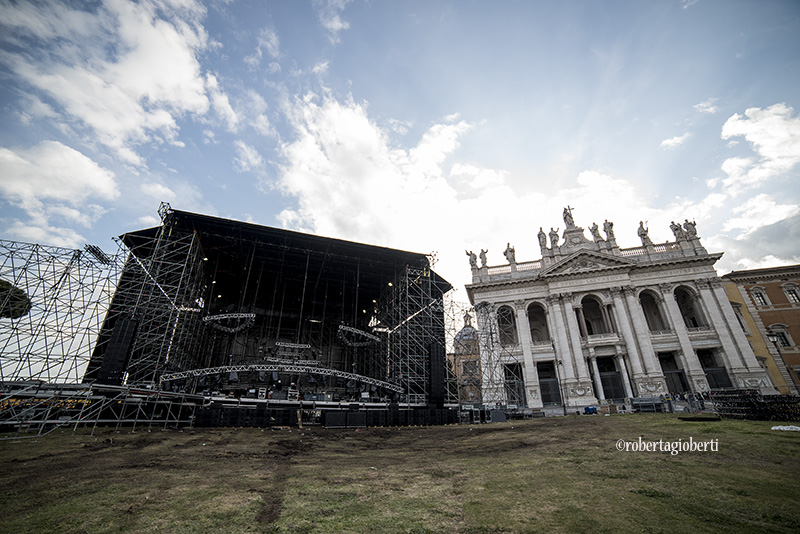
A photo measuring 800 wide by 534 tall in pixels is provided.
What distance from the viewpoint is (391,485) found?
246 inches

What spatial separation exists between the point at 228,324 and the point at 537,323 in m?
30.1

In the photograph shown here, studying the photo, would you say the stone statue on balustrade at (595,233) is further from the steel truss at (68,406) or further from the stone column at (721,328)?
the steel truss at (68,406)

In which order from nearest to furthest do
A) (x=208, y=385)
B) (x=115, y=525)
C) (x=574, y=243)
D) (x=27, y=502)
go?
1. (x=115, y=525)
2. (x=27, y=502)
3. (x=208, y=385)
4. (x=574, y=243)

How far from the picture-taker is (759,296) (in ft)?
110

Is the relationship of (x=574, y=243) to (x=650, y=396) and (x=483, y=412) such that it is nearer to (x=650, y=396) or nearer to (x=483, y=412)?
(x=650, y=396)

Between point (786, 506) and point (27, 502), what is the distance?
1121cm

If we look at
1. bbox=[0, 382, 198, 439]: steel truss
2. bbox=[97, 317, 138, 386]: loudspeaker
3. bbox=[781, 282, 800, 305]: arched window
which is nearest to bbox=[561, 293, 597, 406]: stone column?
bbox=[781, 282, 800, 305]: arched window

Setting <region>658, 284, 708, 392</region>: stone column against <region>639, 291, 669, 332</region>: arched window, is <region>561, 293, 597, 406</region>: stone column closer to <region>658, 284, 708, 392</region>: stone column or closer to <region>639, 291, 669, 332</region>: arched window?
<region>639, 291, 669, 332</region>: arched window

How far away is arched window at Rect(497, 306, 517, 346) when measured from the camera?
31344 millimetres

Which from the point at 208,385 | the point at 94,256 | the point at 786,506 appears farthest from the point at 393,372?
the point at 786,506

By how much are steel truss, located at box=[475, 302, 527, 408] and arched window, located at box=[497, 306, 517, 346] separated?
974 millimetres

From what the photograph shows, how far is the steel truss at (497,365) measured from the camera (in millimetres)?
27516

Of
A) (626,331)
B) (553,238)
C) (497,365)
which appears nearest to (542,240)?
(553,238)

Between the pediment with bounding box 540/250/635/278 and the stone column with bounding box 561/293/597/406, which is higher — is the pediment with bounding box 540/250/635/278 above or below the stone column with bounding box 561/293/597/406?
above
